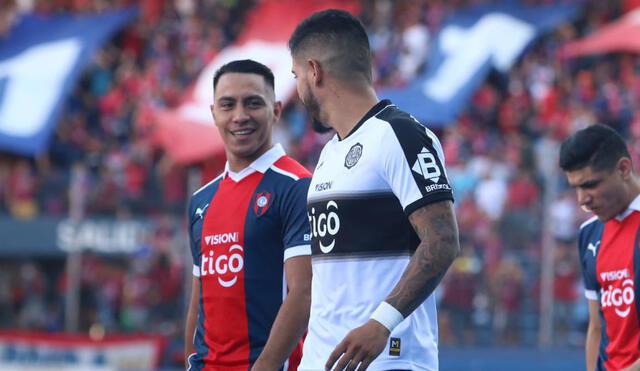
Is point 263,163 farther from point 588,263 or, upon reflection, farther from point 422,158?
point 588,263

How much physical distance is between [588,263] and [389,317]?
243 cm

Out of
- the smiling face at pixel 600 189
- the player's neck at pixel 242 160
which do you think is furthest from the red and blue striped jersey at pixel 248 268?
the smiling face at pixel 600 189

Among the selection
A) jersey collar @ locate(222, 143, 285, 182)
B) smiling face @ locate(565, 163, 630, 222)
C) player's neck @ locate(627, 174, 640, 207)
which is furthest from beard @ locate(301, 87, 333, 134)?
player's neck @ locate(627, 174, 640, 207)

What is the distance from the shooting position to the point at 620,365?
18.7ft

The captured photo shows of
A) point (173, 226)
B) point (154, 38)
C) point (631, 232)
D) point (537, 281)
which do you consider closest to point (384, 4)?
point (154, 38)

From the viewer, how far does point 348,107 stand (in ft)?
14.4

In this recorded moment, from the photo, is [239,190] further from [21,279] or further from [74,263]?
[21,279]

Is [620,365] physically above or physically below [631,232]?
below

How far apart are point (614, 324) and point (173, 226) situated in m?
11.1

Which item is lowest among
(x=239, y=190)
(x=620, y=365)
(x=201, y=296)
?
(x=620, y=365)

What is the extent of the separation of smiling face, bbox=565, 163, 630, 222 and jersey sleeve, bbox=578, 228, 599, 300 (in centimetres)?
40

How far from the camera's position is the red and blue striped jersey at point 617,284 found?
5629mm

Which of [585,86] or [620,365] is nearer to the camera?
[620,365]

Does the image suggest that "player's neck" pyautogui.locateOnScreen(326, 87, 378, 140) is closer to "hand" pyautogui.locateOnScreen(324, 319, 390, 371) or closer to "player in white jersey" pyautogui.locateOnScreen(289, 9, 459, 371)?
"player in white jersey" pyautogui.locateOnScreen(289, 9, 459, 371)
